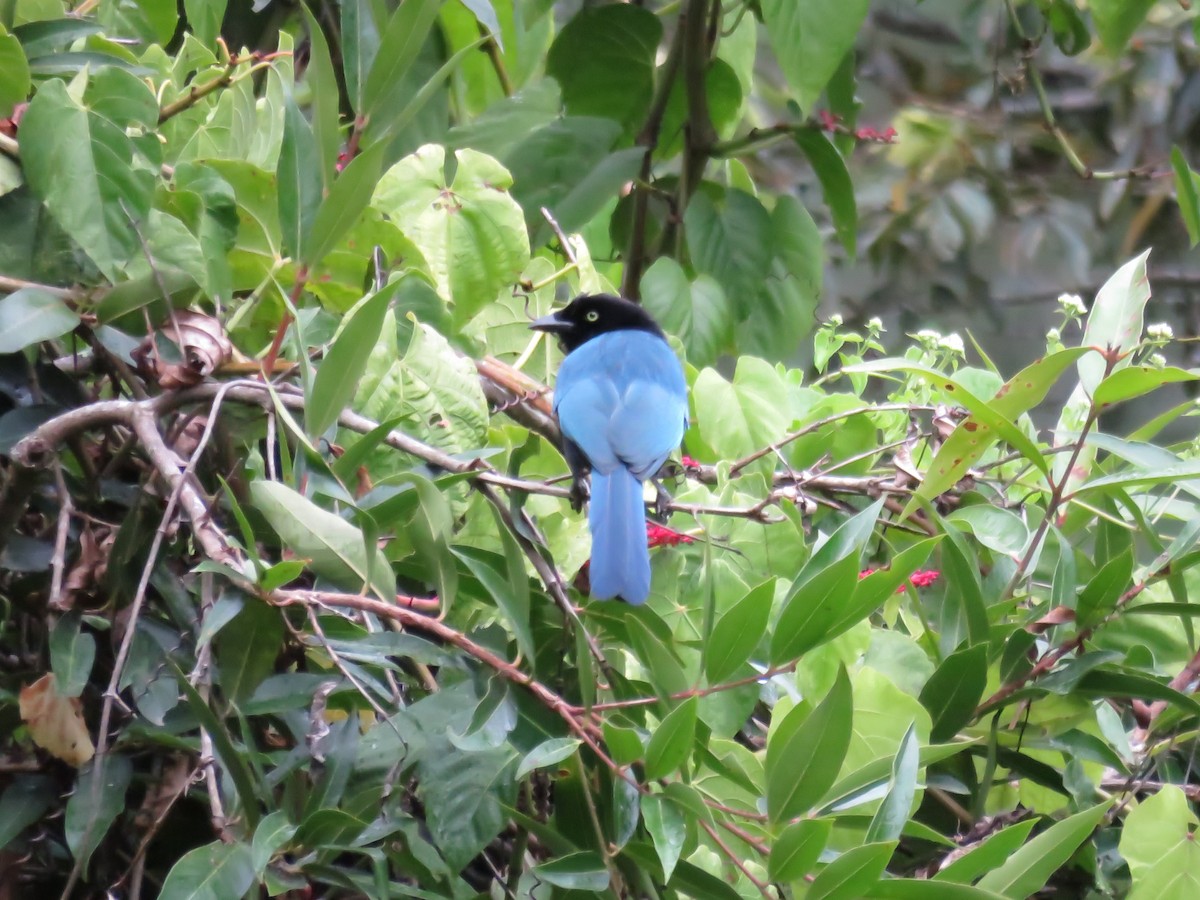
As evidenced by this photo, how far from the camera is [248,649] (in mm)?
1445

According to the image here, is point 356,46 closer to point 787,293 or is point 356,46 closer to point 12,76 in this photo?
point 12,76

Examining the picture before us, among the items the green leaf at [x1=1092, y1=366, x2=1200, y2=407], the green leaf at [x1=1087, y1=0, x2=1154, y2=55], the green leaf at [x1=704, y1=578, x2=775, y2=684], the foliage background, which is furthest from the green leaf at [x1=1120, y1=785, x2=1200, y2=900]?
the green leaf at [x1=1087, y1=0, x2=1154, y2=55]

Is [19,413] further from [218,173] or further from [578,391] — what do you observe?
[578,391]

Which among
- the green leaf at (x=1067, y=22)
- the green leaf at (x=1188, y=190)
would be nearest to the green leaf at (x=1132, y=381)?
the green leaf at (x=1188, y=190)

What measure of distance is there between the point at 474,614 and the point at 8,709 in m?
0.57

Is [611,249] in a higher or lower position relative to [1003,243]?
higher

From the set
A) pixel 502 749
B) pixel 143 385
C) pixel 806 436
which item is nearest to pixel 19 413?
pixel 143 385

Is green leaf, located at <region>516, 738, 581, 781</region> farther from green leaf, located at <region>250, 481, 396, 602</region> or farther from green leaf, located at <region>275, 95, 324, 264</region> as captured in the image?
green leaf, located at <region>275, 95, 324, 264</region>

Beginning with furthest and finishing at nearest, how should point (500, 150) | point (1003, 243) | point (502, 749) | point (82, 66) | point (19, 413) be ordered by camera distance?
1. point (1003, 243)
2. point (500, 150)
3. point (82, 66)
4. point (19, 413)
5. point (502, 749)

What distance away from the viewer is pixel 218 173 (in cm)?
176

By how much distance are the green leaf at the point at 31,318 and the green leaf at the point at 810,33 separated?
1.30 metres

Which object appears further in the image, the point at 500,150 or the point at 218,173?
the point at 500,150

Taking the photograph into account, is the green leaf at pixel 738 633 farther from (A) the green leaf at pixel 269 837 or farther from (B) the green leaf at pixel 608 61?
(B) the green leaf at pixel 608 61

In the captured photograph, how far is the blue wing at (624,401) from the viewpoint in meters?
2.39
